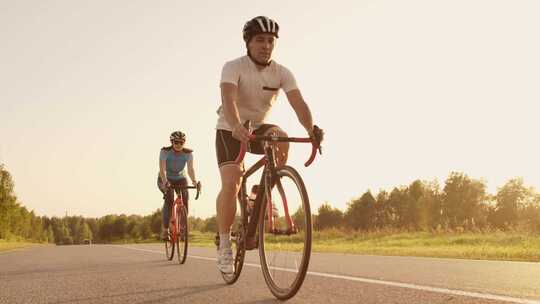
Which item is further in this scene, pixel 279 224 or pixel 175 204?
pixel 175 204

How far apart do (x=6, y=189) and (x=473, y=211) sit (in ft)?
241

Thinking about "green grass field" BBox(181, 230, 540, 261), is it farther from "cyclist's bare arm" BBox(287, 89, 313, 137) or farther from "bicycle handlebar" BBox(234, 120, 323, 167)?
"cyclist's bare arm" BBox(287, 89, 313, 137)

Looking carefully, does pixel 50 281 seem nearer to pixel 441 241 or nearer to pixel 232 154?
pixel 232 154

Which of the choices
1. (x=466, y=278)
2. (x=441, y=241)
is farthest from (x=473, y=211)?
(x=466, y=278)

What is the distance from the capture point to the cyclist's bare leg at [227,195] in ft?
17.1

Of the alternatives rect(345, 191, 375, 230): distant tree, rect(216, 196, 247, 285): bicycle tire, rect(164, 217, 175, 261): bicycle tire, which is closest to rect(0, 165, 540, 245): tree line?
rect(345, 191, 375, 230): distant tree

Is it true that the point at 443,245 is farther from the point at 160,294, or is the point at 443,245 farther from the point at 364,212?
the point at 364,212

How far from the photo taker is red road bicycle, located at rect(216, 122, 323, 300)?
4125 mm

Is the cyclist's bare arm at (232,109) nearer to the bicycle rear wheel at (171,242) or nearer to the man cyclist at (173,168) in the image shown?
the man cyclist at (173,168)

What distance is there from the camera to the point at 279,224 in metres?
4.64

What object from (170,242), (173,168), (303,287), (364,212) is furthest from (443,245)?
(364,212)

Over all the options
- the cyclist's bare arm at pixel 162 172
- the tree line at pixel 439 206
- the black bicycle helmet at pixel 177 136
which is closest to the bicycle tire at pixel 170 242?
the cyclist's bare arm at pixel 162 172

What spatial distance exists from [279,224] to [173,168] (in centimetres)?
588

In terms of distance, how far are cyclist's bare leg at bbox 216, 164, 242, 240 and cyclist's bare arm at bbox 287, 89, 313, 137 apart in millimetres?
766
